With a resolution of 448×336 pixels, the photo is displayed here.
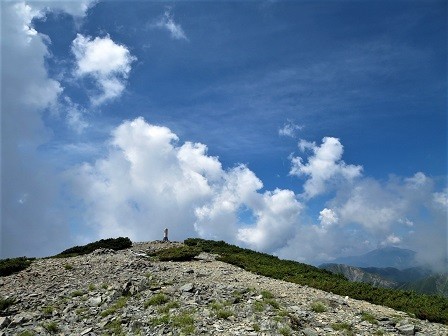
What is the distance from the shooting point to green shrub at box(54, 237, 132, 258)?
4507 centimetres

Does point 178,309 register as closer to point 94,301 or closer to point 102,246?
point 94,301

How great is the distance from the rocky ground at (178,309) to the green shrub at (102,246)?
1650 centimetres

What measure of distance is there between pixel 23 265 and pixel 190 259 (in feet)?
52.0

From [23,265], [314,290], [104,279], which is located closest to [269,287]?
[314,290]

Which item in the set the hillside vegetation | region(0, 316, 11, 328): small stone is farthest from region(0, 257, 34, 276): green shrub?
the hillside vegetation

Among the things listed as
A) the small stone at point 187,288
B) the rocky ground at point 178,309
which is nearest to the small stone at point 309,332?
the rocky ground at point 178,309

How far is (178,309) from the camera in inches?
772

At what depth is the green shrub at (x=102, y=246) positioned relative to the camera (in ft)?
148

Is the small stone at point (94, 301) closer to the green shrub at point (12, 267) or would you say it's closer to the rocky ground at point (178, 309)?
the rocky ground at point (178, 309)

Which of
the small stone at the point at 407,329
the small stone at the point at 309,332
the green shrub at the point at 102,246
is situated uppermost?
the green shrub at the point at 102,246

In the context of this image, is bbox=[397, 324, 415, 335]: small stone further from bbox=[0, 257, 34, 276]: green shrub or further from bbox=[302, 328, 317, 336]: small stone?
bbox=[0, 257, 34, 276]: green shrub

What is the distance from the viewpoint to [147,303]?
67.8ft

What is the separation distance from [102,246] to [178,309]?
30.0 meters

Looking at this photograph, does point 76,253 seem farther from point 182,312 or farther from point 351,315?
point 351,315
